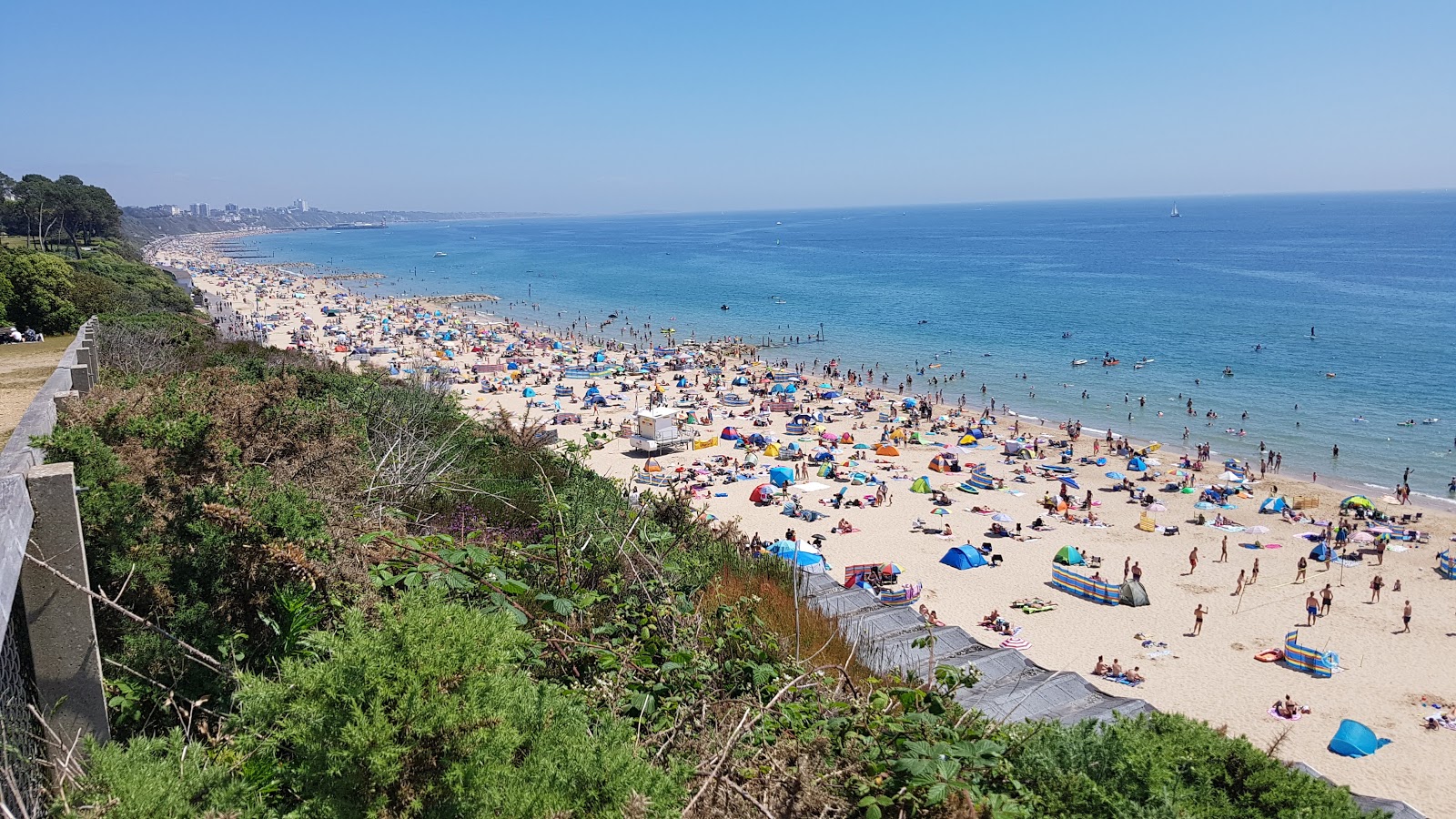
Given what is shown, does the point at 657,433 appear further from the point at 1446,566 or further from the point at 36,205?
the point at 36,205

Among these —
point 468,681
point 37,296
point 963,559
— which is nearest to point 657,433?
point 963,559

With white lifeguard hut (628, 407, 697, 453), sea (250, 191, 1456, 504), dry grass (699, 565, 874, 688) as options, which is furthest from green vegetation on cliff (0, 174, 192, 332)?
sea (250, 191, 1456, 504)

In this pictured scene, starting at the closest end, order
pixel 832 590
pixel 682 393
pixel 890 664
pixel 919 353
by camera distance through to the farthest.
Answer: pixel 890 664 → pixel 832 590 → pixel 682 393 → pixel 919 353

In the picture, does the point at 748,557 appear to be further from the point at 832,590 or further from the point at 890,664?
the point at 890,664

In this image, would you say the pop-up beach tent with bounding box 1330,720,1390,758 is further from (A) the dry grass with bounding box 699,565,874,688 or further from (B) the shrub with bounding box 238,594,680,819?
(B) the shrub with bounding box 238,594,680,819

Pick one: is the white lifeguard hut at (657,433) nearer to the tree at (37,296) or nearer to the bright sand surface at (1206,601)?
the bright sand surface at (1206,601)

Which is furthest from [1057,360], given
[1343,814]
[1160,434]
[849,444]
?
[1343,814]

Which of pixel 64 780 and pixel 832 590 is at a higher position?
pixel 64 780
